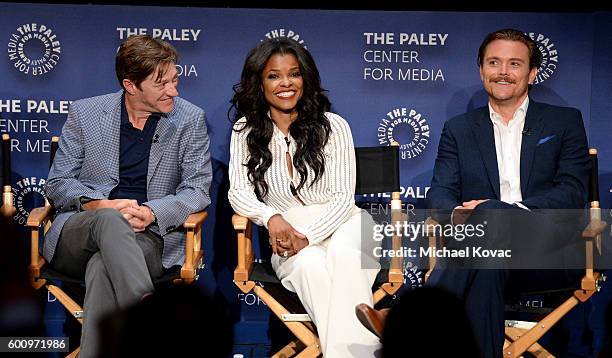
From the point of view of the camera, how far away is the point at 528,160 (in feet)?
15.8

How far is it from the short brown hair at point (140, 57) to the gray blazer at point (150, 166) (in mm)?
212

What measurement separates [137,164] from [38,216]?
528 millimetres

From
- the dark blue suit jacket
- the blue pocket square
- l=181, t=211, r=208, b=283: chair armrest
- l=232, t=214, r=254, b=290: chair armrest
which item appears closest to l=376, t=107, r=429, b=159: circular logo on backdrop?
the dark blue suit jacket

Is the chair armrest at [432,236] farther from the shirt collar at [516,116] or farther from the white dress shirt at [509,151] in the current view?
the shirt collar at [516,116]

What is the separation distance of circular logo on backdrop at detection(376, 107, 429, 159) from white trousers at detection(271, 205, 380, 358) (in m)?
0.89

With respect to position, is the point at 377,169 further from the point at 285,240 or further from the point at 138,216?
the point at 138,216

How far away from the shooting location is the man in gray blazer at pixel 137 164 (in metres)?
4.58

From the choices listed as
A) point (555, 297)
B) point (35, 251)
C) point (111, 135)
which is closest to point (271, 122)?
point (111, 135)

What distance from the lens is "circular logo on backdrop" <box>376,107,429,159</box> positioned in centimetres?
548

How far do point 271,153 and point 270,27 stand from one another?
0.93 m

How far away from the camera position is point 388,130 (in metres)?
5.49

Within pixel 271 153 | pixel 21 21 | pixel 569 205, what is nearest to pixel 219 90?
pixel 271 153

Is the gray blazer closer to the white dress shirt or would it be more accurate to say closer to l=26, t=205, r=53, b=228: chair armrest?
l=26, t=205, r=53, b=228: chair armrest

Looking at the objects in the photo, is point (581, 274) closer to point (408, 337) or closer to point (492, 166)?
point (492, 166)
